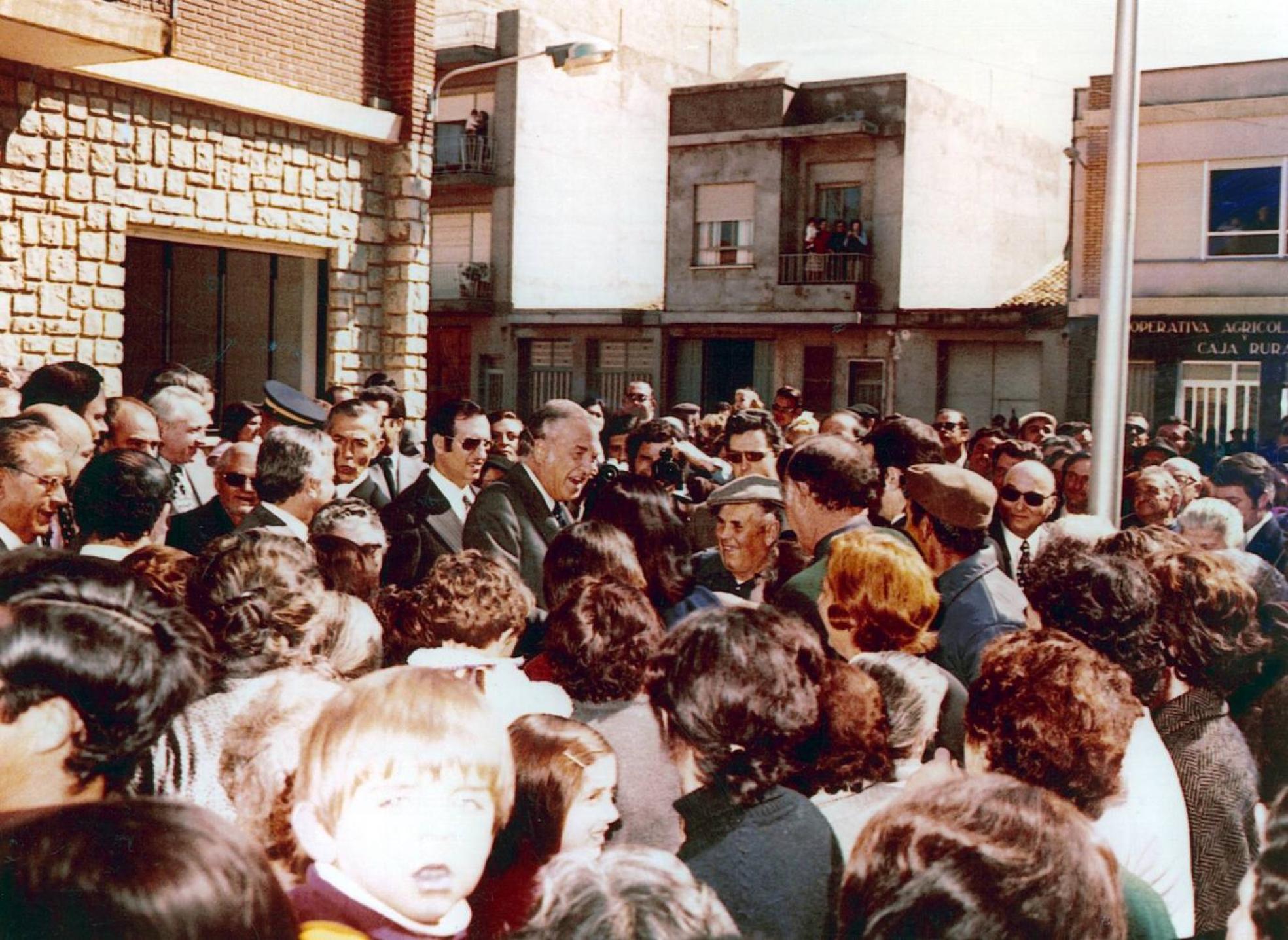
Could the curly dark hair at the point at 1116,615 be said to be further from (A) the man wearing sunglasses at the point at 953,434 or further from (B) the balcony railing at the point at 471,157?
(B) the balcony railing at the point at 471,157

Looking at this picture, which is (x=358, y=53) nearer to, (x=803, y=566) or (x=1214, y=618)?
(x=803, y=566)

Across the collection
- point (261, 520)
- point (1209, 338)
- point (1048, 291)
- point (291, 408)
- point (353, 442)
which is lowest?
point (261, 520)

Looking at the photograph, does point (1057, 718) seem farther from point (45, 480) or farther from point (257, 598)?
point (45, 480)

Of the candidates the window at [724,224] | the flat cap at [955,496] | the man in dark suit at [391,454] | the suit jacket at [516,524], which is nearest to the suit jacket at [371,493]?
the man in dark suit at [391,454]

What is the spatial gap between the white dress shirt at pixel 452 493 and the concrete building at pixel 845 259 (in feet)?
62.7

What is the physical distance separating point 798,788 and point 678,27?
1215 inches

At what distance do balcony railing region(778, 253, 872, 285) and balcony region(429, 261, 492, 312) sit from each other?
6375 millimetres

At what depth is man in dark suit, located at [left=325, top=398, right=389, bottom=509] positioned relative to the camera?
6.36 meters

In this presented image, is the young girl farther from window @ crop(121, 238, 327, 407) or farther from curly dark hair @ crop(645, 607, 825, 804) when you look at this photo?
window @ crop(121, 238, 327, 407)

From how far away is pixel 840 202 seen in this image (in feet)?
85.9

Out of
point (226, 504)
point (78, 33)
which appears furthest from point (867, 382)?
point (226, 504)

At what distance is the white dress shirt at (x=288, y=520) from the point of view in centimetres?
479

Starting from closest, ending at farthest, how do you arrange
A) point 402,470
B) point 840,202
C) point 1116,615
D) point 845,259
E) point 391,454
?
point 1116,615
point 402,470
point 391,454
point 845,259
point 840,202

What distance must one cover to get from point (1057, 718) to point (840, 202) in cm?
2449
